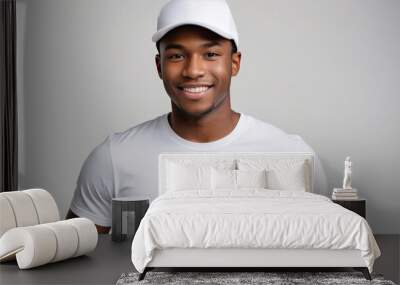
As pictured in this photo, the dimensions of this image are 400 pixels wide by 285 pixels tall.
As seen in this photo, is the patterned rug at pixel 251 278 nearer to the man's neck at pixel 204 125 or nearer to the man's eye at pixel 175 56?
the man's neck at pixel 204 125

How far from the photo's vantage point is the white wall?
6.26m

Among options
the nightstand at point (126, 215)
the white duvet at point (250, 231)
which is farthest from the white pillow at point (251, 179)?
the white duvet at point (250, 231)

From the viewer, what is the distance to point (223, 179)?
19.1ft

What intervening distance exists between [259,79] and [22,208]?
2.57m

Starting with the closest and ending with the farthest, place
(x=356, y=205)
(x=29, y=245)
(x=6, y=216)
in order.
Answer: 1. (x=29, y=245)
2. (x=6, y=216)
3. (x=356, y=205)

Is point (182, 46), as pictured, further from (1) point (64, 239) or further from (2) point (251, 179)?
(1) point (64, 239)

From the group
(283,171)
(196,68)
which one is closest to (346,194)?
(283,171)

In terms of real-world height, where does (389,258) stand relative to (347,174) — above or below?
below

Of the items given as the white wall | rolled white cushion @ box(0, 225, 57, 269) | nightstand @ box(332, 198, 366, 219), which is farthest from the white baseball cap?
rolled white cushion @ box(0, 225, 57, 269)

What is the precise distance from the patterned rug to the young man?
1.76 m

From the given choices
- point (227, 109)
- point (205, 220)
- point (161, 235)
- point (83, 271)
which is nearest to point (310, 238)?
point (205, 220)

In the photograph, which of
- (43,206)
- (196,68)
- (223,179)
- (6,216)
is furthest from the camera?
(196,68)

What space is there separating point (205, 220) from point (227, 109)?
2.07 meters

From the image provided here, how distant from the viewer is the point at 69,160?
6359mm
